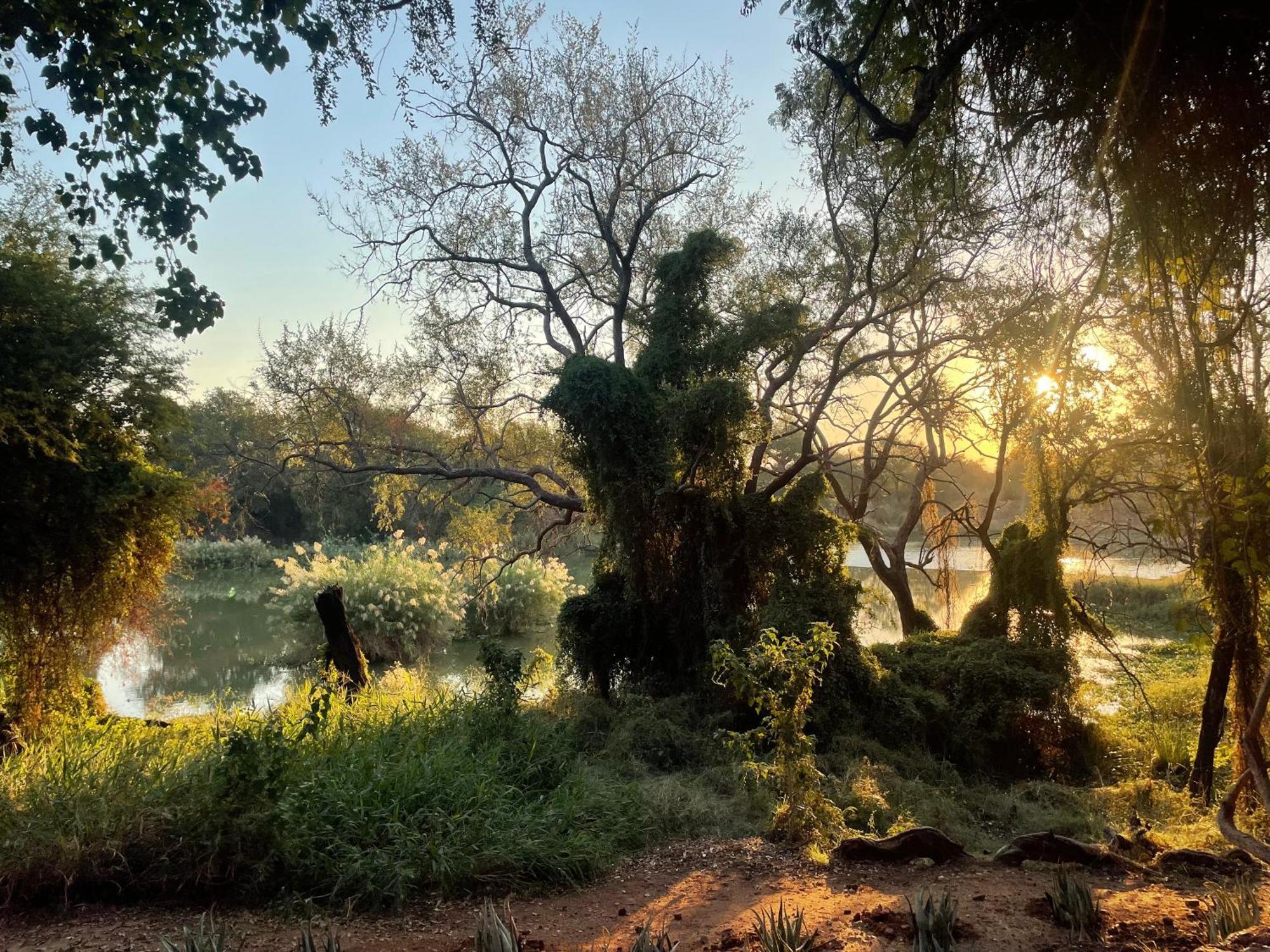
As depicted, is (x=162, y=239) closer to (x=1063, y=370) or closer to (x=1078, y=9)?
(x=1078, y=9)

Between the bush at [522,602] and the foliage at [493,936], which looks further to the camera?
the bush at [522,602]

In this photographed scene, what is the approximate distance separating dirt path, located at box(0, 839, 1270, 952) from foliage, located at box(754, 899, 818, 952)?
0.09 m

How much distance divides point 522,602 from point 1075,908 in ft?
51.8

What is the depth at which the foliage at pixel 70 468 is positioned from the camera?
5.93 metres

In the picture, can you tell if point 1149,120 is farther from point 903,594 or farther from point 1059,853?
point 903,594

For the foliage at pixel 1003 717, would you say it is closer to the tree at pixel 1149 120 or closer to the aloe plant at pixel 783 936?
the tree at pixel 1149 120

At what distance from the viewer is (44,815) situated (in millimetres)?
4289

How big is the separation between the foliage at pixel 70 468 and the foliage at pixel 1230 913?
695cm

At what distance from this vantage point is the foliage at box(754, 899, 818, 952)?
2922 mm

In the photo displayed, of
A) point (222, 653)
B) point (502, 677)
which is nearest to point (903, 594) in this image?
point (502, 677)

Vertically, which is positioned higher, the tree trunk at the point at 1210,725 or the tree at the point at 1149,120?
the tree at the point at 1149,120

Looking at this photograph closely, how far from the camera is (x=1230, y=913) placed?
285 centimetres

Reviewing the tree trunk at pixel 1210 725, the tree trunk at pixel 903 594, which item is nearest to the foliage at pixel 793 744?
the tree trunk at pixel 1210 725

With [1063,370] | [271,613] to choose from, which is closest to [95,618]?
[1063,370]
